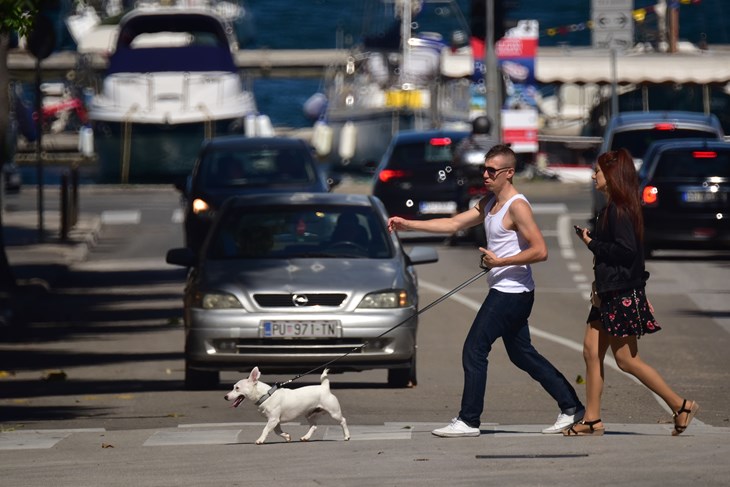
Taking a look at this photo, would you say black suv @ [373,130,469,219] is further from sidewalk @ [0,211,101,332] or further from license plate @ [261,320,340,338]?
license plate @ [261,320,340,338]

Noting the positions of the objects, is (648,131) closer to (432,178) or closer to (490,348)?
(432,178)

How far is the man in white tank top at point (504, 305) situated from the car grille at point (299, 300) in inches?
120

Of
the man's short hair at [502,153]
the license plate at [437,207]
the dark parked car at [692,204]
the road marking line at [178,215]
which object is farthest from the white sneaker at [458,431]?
the road marking line at [178,215]

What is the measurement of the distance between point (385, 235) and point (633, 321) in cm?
456

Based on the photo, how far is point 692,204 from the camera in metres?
27.0

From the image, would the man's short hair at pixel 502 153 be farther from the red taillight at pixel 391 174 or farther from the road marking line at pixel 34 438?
the red taillight at pixel 391 174

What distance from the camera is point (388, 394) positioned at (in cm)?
1442

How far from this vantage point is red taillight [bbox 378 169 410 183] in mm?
30875

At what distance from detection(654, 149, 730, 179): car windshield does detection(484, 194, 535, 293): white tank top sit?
1638 cm

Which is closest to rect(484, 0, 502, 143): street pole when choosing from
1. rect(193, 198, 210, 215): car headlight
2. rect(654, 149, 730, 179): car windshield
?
rect(654, 149, 730, 179): car windshield

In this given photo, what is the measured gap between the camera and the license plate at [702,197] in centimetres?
2700

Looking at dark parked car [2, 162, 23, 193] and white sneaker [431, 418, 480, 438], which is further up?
white sneaker [431, 418, 480, 438]

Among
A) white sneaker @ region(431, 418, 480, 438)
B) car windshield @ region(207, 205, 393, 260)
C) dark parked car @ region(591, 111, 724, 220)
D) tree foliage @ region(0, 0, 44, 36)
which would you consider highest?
tree foliage @ region(0, 0, 44, 36)

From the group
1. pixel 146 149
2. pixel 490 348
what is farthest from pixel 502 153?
pixel 146 149
